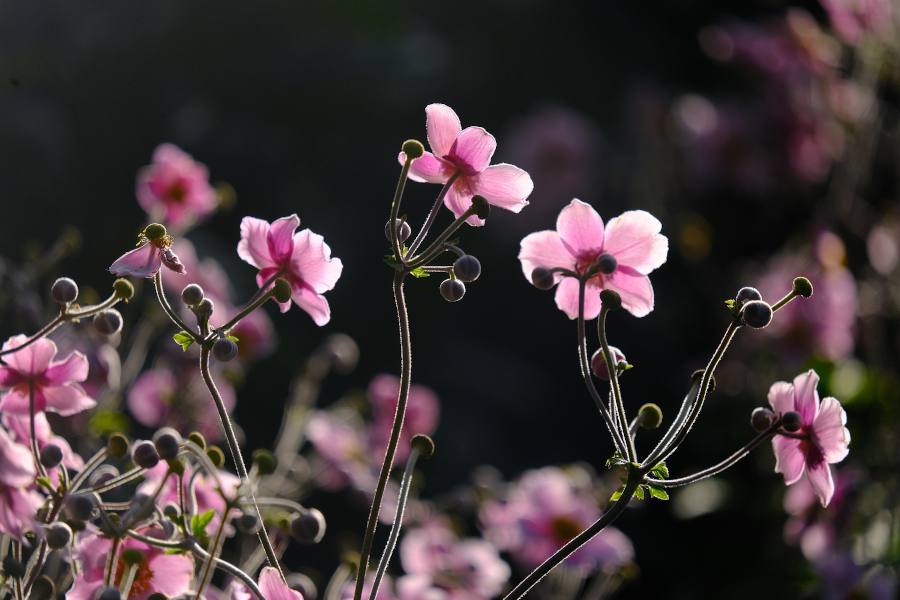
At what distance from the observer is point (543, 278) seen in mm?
767

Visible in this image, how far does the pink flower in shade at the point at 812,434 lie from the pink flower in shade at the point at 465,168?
0.82 ft

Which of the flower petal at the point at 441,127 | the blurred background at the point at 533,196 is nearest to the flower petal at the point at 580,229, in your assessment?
the flower petal at the point at 441,127

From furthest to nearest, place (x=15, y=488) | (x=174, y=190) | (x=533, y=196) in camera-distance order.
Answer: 1. (x=533, y=196)
2. (x=174, y=190)
3. (x=15, y=488)

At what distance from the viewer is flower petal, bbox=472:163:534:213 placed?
80 cm

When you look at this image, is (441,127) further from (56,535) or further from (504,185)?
(56,535)

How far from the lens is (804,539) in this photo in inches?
55.8

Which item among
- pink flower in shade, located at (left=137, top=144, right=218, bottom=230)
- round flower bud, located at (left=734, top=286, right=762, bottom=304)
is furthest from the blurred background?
round flower bud, located at (left=734, top=286, right=762, bottom=304)

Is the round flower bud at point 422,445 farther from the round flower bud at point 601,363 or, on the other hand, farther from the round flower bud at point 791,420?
the round flower bud at point 791,420

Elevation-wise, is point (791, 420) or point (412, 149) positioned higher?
point (412, 149)

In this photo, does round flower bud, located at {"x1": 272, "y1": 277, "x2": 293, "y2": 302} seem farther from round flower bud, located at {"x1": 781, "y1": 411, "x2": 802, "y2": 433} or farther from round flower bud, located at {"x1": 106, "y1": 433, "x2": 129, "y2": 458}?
round flower bud, located at {"x1": 781, "y1": 411, "x2": 802, "y2": 433}

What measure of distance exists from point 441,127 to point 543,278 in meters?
0.14

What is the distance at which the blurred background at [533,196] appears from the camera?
7.02 ft

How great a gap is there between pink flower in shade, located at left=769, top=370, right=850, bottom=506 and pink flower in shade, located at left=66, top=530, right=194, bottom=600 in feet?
1.52

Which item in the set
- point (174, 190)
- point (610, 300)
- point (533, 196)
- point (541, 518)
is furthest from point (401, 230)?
point (533, 196)
